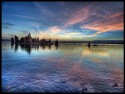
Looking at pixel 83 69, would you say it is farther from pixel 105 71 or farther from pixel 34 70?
pixel 34 70

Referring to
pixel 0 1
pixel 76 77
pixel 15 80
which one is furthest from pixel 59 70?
pixel 0 1

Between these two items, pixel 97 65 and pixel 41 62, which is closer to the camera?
pixel 97 65

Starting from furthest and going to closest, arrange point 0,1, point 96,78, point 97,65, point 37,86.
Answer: point 97,65 < point 96,78 < point 37,86 < point 0,1

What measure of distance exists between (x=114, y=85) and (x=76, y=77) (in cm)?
182

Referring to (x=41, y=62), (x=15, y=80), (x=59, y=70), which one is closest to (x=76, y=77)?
(x=59, y=70)

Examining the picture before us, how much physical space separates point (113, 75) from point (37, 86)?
3.74 m

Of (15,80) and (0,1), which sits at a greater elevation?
(0,1)

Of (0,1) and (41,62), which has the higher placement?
(0,1)

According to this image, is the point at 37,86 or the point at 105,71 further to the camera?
the point at 105,71

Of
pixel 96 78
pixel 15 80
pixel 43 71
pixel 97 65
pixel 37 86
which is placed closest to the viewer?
pixel 37 86

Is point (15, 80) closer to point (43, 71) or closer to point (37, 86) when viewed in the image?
point (37, 86)

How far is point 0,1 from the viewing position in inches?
171

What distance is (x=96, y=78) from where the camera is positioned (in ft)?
24.7

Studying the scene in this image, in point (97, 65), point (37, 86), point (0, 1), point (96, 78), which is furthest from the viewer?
point (97, 65)
